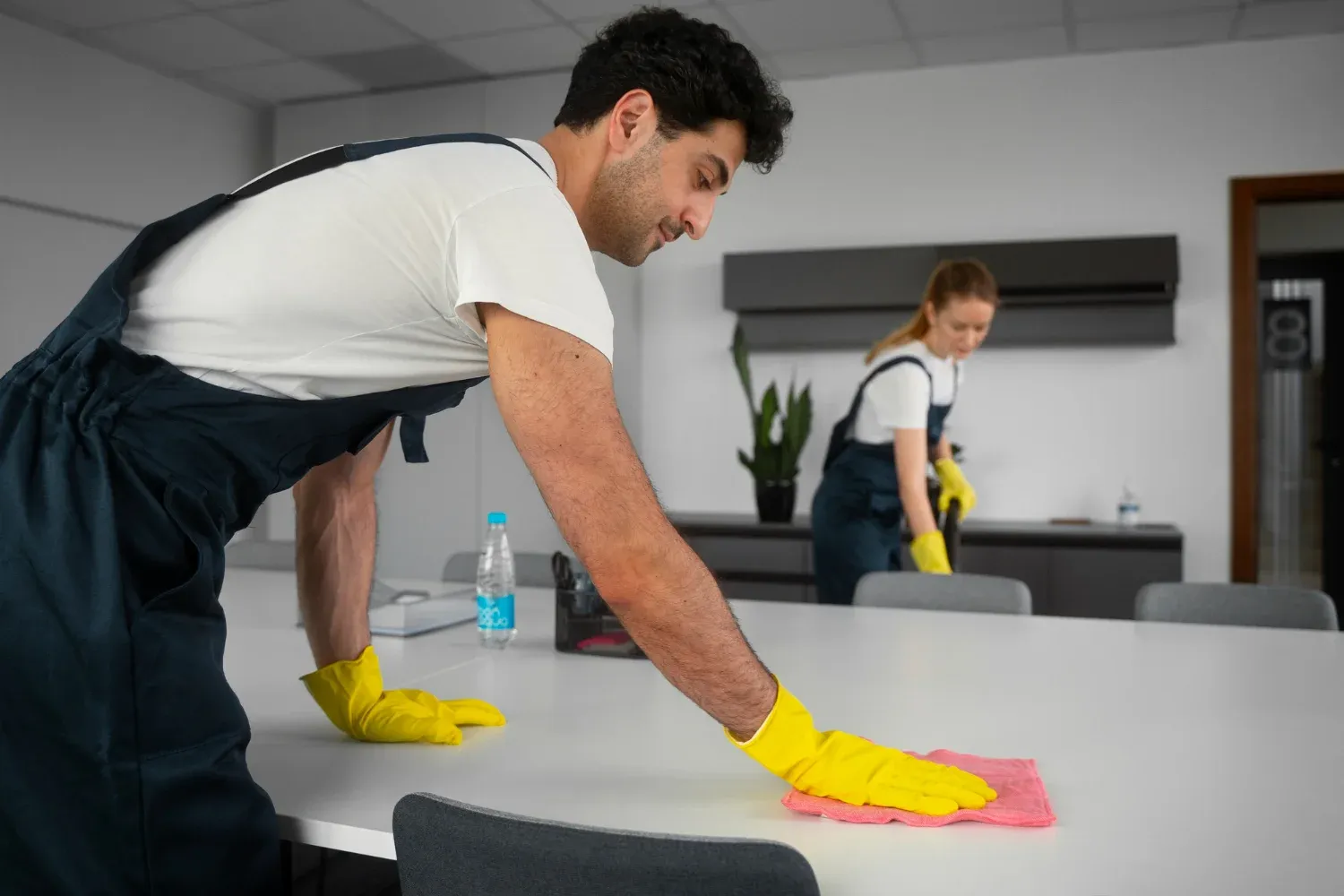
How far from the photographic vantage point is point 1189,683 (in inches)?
67.9

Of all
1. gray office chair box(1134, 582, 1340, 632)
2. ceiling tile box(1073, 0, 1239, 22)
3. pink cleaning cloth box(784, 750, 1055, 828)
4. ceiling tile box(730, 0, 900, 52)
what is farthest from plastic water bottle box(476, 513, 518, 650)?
ceiling tile box(1073, 0, 1239, 22)

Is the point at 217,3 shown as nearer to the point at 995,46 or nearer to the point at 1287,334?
the point at 995,46

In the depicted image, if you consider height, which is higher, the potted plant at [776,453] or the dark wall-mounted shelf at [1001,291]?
the dark wall-mounted shelf at [1001,291]

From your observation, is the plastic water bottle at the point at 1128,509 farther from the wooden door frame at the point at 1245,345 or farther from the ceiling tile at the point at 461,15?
the ceiling tile at the point at 461,15

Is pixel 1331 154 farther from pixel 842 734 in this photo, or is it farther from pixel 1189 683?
pixel 842 734

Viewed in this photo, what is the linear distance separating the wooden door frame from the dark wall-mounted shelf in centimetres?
28

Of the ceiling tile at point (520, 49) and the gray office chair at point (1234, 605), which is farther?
the ceiling tile at point (520, 49)

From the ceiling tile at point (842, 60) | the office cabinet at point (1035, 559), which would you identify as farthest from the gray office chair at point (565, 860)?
the ceiling tile at point (842, 60)

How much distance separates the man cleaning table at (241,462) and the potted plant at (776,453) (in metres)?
3.44

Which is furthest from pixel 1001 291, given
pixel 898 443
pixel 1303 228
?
pixel 1303 228

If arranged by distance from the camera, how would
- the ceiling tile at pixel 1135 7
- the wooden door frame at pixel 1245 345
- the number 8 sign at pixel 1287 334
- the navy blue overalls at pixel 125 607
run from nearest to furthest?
the navy blue overalls at pixel 125 607 → the ceiling tile at pixel 1135 7 → the wooden door frame at pixel 1245 345 → the number 8 sign at pixel 1287 334

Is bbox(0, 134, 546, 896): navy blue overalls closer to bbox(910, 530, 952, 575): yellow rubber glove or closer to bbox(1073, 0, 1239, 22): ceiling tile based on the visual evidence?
bbox(910, 530, 952, 575): yellow rubber glove

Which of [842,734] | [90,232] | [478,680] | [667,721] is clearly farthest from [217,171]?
[842,734]

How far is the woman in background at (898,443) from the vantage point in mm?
3027
